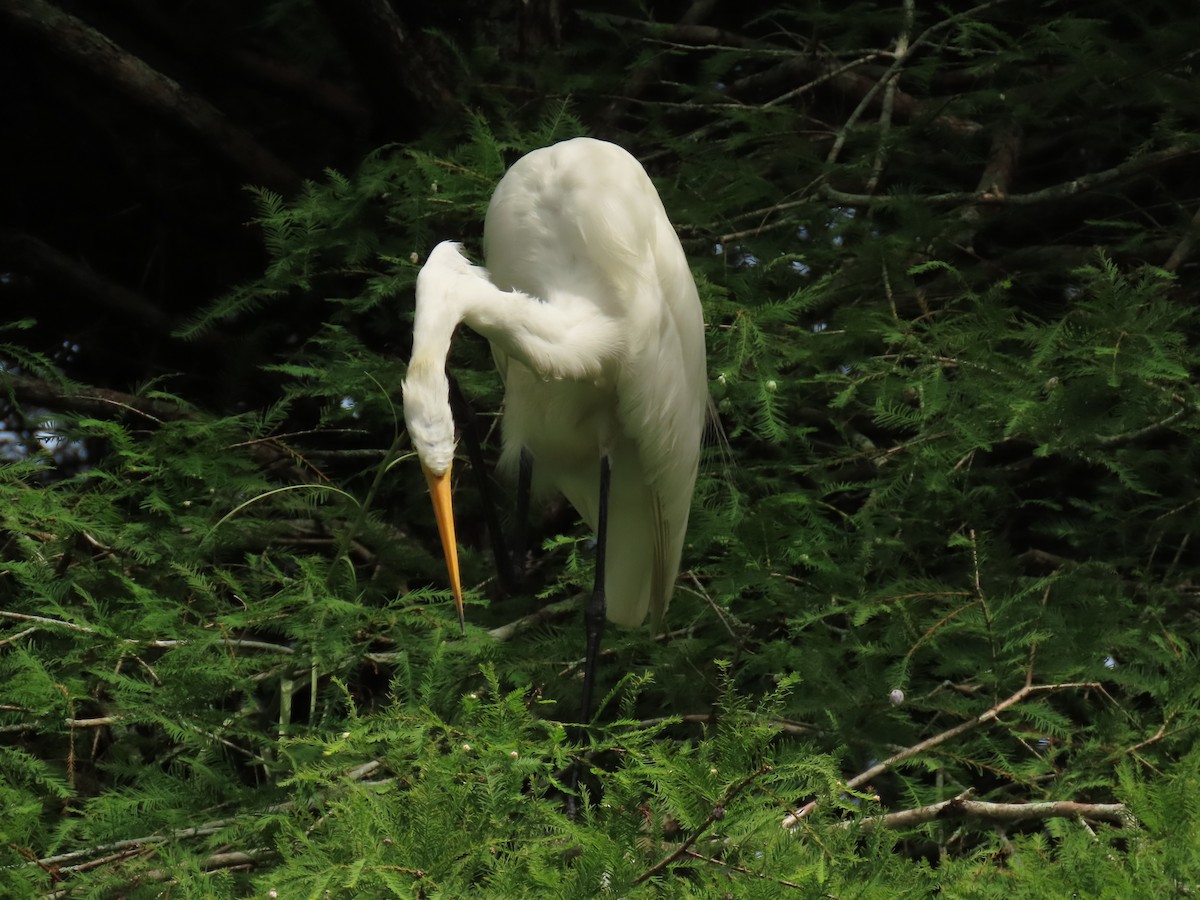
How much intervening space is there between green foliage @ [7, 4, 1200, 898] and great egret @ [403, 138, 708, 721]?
115mm

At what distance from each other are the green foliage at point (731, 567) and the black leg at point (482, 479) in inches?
4.8

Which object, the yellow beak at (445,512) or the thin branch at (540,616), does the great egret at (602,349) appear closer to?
the thin branch at (540,616)

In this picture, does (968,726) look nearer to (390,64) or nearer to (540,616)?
(540,616)

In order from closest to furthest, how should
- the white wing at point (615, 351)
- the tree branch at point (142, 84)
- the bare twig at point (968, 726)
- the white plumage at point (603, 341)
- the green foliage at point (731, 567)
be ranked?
the green foliage at point (731, 567) < the bare twig at point (968, 726) < the white plumage at point (603, 341) < the white wing at point (615, 351) < the tree branch at point (142, 84)

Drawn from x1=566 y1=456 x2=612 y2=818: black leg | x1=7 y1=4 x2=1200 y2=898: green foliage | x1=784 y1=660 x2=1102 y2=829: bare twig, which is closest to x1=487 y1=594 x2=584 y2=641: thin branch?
x1=7 y1=4 x2=1200 y2=898: green foliage

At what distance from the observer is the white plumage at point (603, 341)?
2449 millimetres

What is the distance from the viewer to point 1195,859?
1379mm

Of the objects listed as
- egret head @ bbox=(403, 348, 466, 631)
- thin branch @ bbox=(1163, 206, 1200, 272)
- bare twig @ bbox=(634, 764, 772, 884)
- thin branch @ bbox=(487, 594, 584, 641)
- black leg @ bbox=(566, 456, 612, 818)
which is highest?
egret head @ bbox=(403, 348, 466, 631)

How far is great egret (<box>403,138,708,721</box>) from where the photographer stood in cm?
248

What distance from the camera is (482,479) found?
9.38 ft

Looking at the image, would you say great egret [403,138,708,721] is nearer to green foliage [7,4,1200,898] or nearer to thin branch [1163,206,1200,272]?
green foliage [7,4,1200,898]

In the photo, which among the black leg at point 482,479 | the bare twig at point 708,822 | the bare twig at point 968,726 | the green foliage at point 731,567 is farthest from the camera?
the black leg at point 482,479

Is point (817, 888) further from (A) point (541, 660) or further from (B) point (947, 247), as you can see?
(B) point (947, 247)

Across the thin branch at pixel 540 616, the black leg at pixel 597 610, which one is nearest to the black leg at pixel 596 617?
the black leg at pixel 597 610
